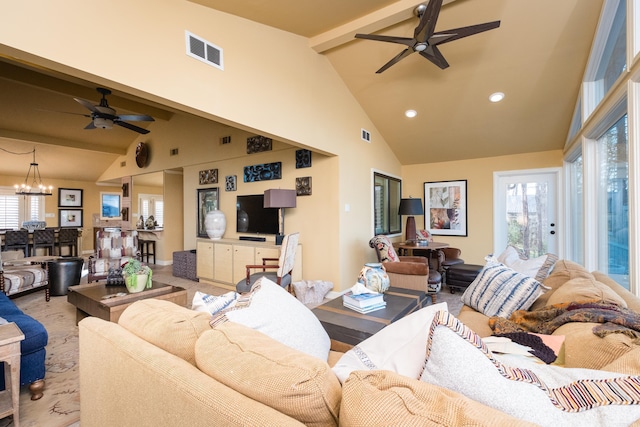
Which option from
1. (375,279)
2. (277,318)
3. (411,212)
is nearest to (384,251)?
(375,279)

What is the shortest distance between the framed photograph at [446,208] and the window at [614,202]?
2.66m

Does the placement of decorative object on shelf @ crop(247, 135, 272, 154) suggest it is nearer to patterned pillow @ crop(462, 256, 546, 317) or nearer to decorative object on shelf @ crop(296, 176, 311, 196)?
decorative object on shelf @ crop(296, 176, 311, 196)

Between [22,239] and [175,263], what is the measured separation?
154 inches

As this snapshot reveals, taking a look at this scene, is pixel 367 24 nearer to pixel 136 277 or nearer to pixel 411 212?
pixel 411 212

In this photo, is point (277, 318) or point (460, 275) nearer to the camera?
point (277, 318)

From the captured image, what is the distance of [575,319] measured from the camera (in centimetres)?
137

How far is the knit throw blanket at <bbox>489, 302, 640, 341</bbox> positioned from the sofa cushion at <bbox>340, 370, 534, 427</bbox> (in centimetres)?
95

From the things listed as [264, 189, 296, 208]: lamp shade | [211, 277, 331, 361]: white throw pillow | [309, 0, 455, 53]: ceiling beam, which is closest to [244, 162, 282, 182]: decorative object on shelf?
[264, 189, 296, 208]: lamp shade

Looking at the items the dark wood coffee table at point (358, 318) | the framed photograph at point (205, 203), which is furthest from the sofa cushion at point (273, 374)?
the framed photograph at point (205, 203)

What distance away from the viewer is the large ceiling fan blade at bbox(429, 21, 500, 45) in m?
2.65

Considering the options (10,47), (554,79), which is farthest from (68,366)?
(554,79)

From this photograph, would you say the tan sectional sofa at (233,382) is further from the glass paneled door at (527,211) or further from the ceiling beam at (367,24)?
the glass paneled door at (527,211)

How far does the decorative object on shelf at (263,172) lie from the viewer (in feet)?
16.6

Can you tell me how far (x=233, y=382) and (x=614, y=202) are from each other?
372 centimetres
